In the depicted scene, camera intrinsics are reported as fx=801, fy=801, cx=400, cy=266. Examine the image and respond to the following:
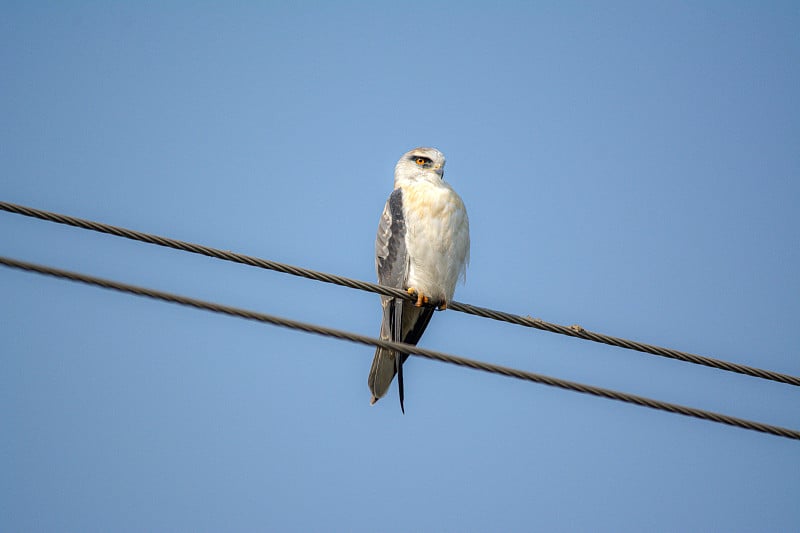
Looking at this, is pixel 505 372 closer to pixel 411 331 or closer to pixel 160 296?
pixel 160 296

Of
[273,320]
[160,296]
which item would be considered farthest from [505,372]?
[160,296]

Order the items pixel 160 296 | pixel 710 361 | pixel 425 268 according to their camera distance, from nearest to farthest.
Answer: pixel 160 296, pixel 710 361, pixel 425 268

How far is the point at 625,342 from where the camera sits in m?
4.19

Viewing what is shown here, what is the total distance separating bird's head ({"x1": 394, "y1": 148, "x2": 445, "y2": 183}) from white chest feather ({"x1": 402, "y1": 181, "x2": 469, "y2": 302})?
1.43 ft

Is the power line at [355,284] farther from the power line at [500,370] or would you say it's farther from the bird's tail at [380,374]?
the bird's tail at [380,374]

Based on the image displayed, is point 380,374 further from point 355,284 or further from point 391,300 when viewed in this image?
point 355,284

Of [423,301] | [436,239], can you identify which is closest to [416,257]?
[436,239]

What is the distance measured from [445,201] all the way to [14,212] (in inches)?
136

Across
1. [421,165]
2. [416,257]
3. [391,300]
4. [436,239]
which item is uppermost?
[421,165]

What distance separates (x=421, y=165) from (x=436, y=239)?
1.09 metres

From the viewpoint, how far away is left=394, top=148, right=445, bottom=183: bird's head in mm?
7008

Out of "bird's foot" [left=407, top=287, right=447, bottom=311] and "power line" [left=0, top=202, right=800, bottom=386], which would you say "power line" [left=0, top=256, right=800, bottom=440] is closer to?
"power line" [left=0, top=202, right=800, bottom=386]

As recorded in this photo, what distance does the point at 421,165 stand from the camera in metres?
7.14

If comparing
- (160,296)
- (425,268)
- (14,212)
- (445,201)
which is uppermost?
(445,201)
